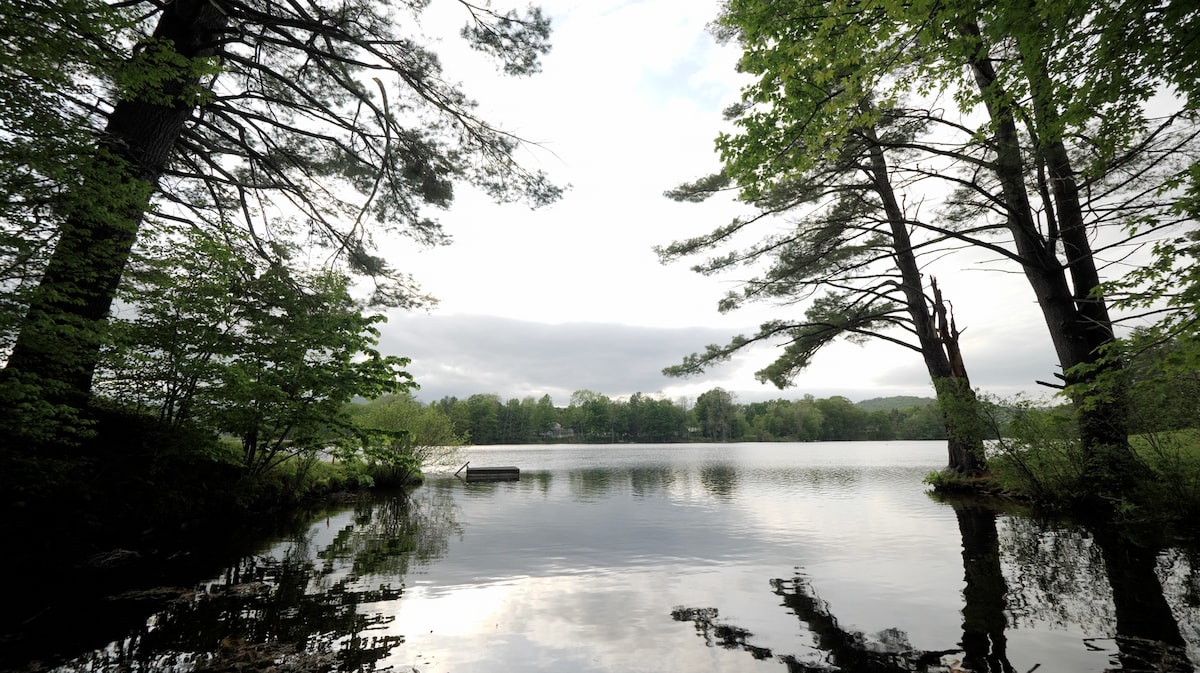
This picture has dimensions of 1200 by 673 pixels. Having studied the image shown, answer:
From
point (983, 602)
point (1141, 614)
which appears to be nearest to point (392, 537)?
point (983, 602)

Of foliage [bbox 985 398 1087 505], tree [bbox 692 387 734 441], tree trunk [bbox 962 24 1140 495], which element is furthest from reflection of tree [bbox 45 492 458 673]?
tree [bbox 692 387 734 441]

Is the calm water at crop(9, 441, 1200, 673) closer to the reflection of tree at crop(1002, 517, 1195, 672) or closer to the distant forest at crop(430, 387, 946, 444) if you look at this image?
the reflection of tree at crop(1002, 517, 1195, 672)

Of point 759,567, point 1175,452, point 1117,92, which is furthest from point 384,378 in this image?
point 1175,452

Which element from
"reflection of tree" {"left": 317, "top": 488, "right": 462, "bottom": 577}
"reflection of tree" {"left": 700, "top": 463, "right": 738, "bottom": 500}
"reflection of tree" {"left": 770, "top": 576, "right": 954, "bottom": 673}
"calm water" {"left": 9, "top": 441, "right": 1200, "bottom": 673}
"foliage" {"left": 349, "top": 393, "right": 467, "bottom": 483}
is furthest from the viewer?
"foliage" {"left": 349, "top": 393, "right": 467, "bottom": 483}

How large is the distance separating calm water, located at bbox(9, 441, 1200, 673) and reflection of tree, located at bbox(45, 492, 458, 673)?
28 millimetres

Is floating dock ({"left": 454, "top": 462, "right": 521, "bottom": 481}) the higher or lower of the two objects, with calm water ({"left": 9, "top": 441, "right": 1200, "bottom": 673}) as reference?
lower

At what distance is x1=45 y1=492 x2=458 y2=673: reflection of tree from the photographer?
13.7 ft

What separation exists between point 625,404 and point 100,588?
121 metres

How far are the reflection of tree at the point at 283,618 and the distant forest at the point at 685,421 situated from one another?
10218cm

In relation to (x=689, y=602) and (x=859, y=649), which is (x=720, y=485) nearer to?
(x=689, y=602)

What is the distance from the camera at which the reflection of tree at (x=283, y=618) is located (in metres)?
4.17

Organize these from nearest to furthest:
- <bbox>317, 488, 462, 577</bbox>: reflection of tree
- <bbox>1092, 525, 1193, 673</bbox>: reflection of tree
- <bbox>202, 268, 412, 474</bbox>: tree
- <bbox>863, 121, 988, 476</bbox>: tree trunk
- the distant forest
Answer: <bbox>1092, 525, 1193, 673</bbox>: reflection of tree
<bbox>317, 488, 462, 577</bbox>: reflection of tree
<bbox>202, 268, 412, 474</bbox>: tree
<bbox>863, 121, 988, 476</bbox>: tree trunk
the distant forest

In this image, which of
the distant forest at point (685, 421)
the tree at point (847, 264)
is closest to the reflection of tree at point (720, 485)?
the tree at point (847, 264)

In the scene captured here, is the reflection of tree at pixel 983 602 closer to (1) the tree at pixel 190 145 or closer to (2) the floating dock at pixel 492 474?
(1) the tree at pixel 190 145
